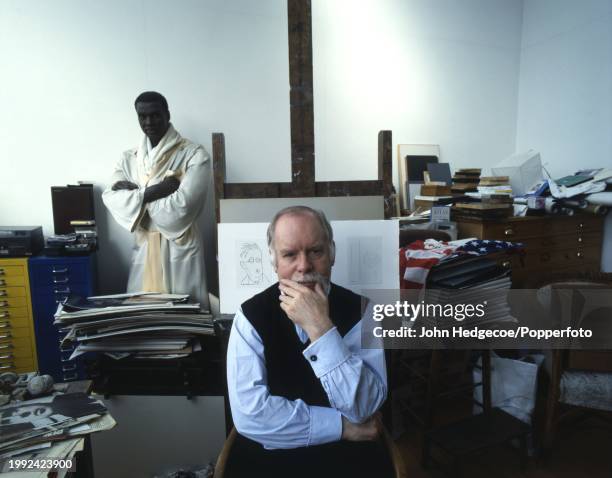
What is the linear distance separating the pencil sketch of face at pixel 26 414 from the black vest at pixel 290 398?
0.53m

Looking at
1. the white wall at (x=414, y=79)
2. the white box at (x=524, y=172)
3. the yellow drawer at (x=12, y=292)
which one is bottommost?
the yellow drawer at (x=12, y=292)

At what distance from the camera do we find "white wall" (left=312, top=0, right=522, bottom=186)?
10.5 ft

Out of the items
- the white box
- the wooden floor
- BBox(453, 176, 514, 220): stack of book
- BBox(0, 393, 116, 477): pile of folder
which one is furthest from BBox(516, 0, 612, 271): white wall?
BBox(0, 393, 116, 477): pile of folder

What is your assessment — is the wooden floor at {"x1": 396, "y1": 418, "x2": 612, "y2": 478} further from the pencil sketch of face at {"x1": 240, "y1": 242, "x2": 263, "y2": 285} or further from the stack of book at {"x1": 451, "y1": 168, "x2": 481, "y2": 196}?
the stack of book at {"x1": 451, "y1": 168, "x2": 481, "y2": 196}

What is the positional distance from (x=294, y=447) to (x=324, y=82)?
111 inches

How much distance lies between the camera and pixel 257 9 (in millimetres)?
2918

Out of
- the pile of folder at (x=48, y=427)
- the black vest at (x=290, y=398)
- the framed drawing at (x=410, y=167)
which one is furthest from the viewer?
the framed drawing at (x=410, y=167)

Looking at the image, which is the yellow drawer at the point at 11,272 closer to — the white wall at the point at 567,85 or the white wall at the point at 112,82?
the white wall at the point at 112,82

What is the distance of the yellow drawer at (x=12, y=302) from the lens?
7.72 feet

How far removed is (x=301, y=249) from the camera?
1.08m

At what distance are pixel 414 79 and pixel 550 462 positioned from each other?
117 inches

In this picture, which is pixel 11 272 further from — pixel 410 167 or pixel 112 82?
pixel 410 167

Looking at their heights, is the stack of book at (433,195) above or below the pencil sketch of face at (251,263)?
above

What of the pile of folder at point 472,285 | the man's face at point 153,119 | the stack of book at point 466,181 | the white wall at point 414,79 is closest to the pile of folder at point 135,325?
the pile of folder at point 472,285
